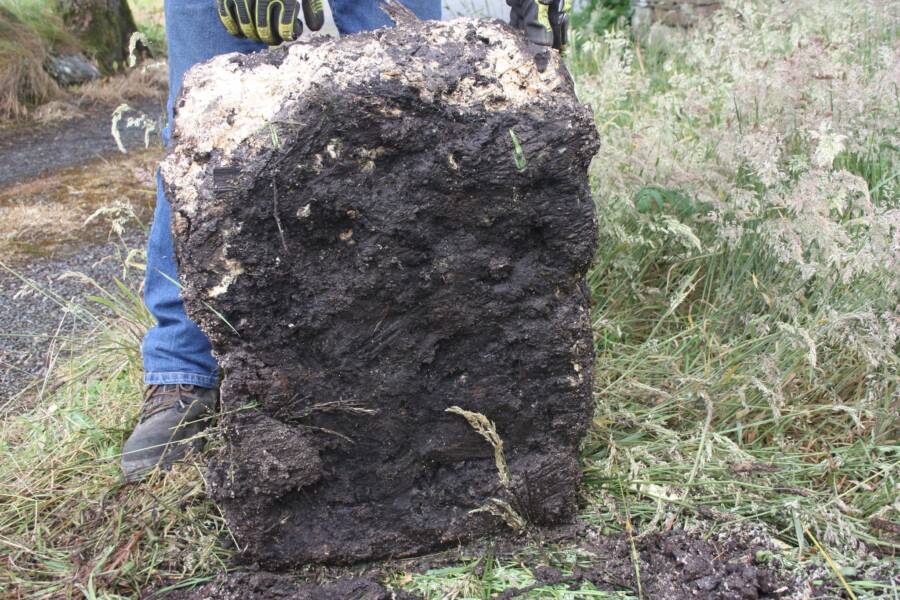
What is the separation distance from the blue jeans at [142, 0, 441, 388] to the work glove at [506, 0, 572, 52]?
0.50 m

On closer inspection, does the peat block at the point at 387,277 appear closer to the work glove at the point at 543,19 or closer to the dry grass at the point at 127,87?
the work glove at the point at 543,19

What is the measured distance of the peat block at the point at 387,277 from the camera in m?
1.47

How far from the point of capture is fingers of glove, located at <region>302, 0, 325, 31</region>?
5.97ft

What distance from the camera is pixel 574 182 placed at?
1.55m

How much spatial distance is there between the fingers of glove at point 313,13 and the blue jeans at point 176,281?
0.86 feet

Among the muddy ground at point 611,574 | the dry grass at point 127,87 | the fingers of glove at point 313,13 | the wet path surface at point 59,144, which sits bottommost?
the muddy ground at point 611,574

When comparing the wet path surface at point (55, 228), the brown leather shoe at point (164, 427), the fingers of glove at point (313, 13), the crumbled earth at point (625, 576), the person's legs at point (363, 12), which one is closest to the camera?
the crumbled earth at point (625, 576)

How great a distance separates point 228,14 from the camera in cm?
169

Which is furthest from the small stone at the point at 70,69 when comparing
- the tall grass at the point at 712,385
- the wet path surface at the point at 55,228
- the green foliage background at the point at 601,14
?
the tall grass at the point at 712,385

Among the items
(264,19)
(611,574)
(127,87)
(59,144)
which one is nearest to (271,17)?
(264,19)

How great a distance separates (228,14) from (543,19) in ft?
2.21

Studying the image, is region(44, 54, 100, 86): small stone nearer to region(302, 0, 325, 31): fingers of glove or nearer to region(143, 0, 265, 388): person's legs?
region(143, 0, 265, 388): person's legs

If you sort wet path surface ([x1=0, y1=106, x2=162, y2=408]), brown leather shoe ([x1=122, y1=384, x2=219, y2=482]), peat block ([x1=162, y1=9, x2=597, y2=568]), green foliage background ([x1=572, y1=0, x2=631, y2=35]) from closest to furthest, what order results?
peat block ([x1=162, y1=9, x2=597, y2=568]) < brown leather shoe ([x1=122, y1=384, x2=219, y2=482]) < wet path surface ([x1=0, y1=106, x2=162, y2=408]) < green foliage background ([x1=572, y1=0, x2=631, y2=35])

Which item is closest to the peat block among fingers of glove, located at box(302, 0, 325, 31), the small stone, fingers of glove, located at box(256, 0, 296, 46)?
fingers of glove, located at box(256, 0, 296, 46)
